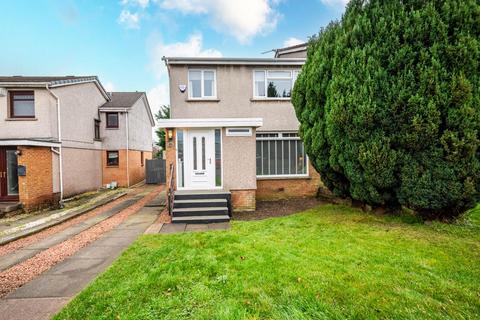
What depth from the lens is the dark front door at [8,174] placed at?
1009cm

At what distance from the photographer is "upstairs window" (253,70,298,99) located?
35.1ft

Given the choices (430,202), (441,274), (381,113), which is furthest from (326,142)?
(441,274)

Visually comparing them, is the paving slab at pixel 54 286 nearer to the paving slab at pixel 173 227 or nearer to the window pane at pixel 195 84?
the paving slab at pixel 173 227

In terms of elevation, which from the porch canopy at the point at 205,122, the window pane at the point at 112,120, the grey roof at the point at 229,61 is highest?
the grey roof at the point at 229,61

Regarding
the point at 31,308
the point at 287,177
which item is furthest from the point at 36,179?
the point at 287,177

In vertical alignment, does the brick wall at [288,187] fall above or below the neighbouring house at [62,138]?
below

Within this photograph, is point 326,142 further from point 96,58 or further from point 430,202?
point 96,58

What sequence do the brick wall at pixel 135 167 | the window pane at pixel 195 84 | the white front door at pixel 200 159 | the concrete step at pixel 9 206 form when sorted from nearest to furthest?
the white front door at pixel 200 159
the concrete step at pixel 9 206
the window pane at pixel 195 84
the brick wall at pixel 135 167

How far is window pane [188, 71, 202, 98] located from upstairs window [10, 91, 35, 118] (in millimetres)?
7581

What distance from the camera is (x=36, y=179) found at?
10062 mm

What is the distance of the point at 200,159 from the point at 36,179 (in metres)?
7.20

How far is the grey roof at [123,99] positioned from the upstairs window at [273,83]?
11.1 meters

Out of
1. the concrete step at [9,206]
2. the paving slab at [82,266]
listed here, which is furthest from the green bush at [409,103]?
the concrete step at [9,206]

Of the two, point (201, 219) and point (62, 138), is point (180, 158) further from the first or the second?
point (62, 138)
